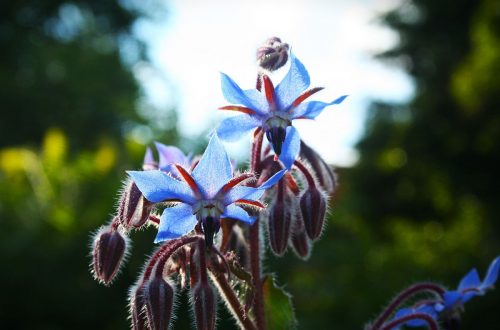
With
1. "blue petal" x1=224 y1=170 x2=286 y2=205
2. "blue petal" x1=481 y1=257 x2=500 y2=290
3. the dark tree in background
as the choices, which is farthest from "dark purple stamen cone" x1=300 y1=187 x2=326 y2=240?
the dark tree in background

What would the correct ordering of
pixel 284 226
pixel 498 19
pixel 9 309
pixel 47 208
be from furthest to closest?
pixel 498 19
pixel 47 208
pixel 9 309
pixel 284 226

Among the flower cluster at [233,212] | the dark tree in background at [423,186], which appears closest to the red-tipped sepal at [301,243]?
the flower cluster at [233,212]

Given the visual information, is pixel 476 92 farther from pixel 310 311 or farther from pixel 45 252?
pixel 45 252

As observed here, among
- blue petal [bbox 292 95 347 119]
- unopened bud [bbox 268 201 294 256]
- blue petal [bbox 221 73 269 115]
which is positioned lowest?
unopened bud [bbox 268 201 294 256]

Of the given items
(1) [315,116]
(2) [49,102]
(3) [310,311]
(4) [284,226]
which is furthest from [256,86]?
(2) [49,102]

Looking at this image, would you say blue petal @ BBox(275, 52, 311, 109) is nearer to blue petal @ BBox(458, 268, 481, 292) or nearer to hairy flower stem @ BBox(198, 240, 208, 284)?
hairy flower stem @ BBox(198, 240, 208, 284)

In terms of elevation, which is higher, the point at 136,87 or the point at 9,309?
the point at 136,87
